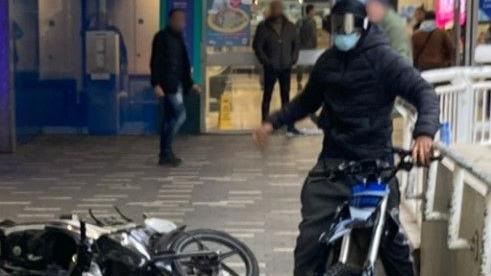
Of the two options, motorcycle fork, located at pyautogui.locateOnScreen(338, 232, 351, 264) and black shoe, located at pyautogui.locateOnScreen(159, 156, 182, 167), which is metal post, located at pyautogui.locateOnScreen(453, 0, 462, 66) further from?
motorcycle fork, located at pyautogui.locateOnScreen(338, 232, 351, 264)

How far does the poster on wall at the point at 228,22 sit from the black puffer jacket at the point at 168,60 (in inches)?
102

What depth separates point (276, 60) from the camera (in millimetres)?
13406

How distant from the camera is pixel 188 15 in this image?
13.7m

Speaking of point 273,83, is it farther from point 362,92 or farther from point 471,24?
point 362,92

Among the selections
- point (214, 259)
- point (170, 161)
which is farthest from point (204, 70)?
point (214, 259)

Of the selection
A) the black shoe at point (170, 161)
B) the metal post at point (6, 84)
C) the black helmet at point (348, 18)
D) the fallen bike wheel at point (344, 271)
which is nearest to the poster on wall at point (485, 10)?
the black shoe at point (170, 161)

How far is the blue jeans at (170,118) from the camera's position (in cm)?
1121

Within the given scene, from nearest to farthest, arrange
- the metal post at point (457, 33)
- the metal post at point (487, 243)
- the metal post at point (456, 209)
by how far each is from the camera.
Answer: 1. the metal post at point (487, 243)
2. the metal post at point (456, 209)
3. the metal post at point (457, 33)

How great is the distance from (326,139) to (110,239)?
3.80ft

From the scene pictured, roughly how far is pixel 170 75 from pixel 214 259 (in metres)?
5.76

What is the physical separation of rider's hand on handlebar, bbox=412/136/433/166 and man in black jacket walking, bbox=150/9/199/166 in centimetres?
681

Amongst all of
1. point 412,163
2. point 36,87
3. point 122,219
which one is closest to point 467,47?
point 36,87

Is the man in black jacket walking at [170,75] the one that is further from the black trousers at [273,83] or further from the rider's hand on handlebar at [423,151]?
the rider's hand on handlebar at [423,151]

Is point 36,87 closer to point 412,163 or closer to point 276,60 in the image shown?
point 276,60
